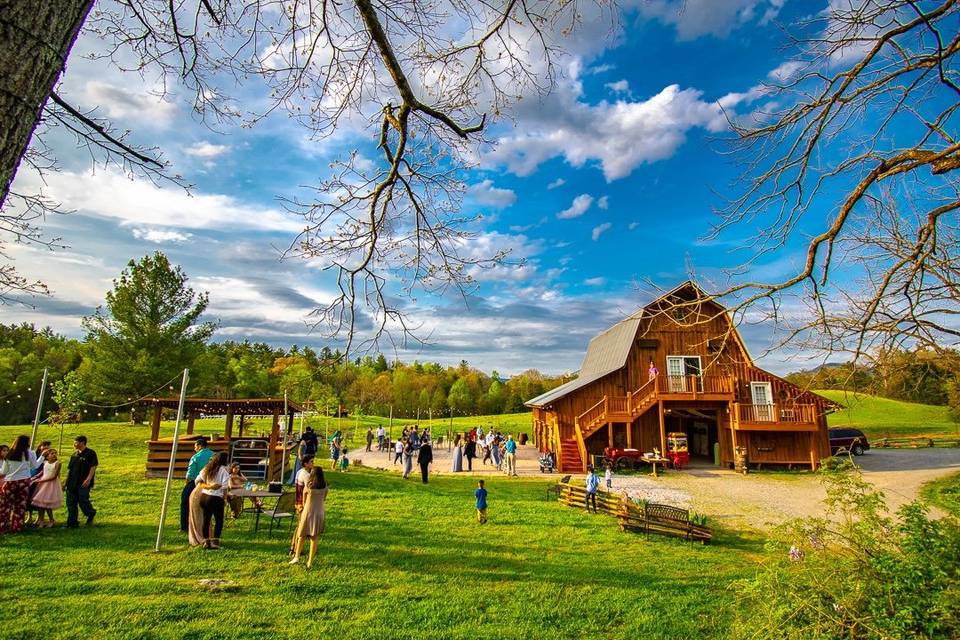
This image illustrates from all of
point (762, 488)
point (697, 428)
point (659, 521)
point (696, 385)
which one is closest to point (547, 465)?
point (696, 385)

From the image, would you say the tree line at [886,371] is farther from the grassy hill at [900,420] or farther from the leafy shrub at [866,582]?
the grassy hill at [900,420]

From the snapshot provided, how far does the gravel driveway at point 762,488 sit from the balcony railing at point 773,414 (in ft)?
7.90

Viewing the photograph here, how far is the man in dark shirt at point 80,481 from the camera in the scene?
9234 mm

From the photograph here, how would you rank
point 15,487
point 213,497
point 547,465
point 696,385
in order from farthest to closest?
point 696,385 < point 547,465 < point 15,487 < point 213,497

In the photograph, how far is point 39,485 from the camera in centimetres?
942

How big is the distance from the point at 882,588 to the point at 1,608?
9.70 m

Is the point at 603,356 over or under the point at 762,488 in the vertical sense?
over

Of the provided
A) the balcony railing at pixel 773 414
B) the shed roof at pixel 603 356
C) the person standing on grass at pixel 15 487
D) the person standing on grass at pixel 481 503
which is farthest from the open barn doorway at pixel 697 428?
the person standing on grass at pixel 15 487

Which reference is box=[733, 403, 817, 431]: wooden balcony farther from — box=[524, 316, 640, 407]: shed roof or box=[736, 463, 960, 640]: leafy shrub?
box=[736, 463, 960, 640]: leafy shrub

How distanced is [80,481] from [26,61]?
34.6ft

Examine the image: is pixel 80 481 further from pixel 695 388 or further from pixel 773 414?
pixel 773 414

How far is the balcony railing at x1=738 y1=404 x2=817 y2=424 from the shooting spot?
22.5 meters

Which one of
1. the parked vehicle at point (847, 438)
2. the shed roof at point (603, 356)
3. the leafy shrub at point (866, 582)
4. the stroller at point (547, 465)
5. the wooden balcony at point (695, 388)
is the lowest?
the stroller at point (547, 465)

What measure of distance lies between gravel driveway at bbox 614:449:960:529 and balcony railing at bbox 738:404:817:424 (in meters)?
2.41
